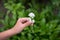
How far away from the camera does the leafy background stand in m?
2.88

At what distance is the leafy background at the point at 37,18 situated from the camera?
2881mm

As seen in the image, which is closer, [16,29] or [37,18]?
[16,29]

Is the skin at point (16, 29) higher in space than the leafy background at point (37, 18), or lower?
lower

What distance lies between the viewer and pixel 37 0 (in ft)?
11.3

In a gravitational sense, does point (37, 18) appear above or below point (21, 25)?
above

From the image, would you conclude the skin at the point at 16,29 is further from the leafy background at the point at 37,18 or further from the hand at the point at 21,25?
the leafy background at the point at 37,18

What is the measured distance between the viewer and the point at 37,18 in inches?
119

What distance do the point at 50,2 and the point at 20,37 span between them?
2.95 ft

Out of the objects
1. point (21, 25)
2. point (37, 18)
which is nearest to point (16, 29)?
point (21, 25)

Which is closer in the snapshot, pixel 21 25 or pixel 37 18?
pixel 21 25

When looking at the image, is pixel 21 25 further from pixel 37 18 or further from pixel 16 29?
pixel 37 18

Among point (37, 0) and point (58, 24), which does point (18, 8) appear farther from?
point (58, 24)

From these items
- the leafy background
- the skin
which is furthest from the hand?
the leafy background

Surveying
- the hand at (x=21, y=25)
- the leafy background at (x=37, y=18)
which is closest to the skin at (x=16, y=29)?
the hand at (x=21, y=25)
